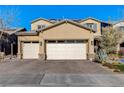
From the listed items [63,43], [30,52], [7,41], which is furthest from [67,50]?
[7,41]

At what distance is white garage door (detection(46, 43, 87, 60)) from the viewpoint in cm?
3350

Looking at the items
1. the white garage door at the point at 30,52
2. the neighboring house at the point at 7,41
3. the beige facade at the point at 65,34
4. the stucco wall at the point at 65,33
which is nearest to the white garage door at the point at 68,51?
the beige facade at the point at 65,34

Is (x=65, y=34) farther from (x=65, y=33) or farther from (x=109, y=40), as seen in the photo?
(x=109, y=40)

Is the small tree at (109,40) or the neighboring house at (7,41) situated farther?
the neighboring house at (7,41)

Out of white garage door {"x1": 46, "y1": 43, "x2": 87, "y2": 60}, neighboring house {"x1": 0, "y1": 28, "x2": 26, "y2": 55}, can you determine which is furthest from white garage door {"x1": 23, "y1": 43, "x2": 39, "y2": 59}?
neighboring house {"x1": 0, "y1": 28, "x2": 26, "y2": 55}

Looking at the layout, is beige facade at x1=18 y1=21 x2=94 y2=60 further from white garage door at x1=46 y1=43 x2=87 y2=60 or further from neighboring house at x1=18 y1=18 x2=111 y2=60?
white garage door at x1=46 y1=43 x2=87 y2=60

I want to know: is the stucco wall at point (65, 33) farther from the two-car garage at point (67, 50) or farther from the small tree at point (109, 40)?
the small tree at point (109, 40)

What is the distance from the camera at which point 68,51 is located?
33531 millimetres

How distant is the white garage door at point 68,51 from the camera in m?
33.5
